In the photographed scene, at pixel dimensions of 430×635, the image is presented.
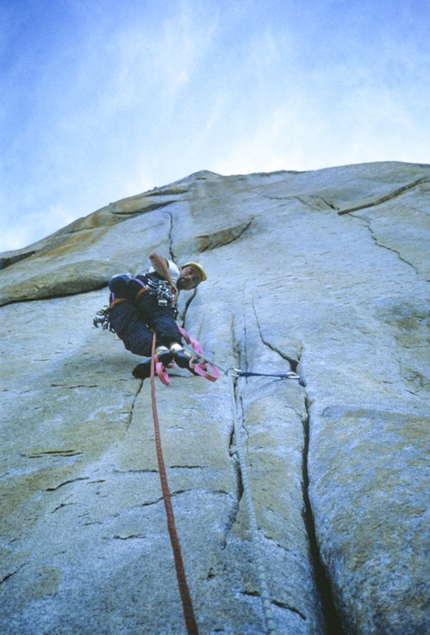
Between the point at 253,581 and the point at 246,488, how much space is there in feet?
1.08

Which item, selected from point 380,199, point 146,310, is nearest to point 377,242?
point 380,199

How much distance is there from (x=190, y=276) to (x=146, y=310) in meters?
1.16

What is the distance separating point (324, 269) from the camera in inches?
194

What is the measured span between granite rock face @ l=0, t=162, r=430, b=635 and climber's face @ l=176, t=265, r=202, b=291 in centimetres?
43

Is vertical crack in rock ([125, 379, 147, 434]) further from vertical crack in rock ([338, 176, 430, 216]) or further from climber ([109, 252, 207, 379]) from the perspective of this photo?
vertical crack in rock ([338, 176, 430, 216])

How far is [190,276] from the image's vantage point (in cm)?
486

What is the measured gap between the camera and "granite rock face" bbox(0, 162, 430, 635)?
124 centimetres

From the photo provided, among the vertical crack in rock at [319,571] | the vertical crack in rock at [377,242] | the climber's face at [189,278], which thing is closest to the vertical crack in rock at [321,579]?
the vertical crack in rock at [319,571]

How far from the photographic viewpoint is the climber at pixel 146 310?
11.8 feet

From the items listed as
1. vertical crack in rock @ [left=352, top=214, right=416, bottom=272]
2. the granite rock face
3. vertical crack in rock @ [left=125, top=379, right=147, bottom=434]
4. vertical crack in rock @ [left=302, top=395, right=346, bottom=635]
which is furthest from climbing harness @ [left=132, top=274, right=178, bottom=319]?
vertical crack in rock @ [left=352, top=214, right=416, bottom=272]

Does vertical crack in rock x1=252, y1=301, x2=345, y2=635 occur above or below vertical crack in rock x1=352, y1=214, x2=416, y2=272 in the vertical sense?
below

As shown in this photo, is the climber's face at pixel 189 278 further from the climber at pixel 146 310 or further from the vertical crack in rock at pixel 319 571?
the vertical crack in rock at pixel 319 571

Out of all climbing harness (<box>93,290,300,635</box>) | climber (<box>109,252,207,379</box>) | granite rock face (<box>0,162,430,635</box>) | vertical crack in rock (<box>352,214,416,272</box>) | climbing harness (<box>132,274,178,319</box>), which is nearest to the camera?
climbing harness (<box>93,290,300,635</box>)

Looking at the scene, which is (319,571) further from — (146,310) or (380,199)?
(380,199)
